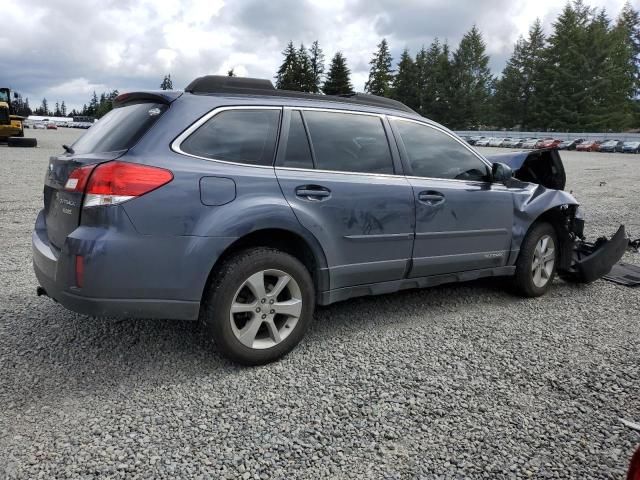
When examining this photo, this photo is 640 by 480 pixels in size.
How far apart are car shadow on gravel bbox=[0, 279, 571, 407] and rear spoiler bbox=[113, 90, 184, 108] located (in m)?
1.59

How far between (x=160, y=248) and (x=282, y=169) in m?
0.92

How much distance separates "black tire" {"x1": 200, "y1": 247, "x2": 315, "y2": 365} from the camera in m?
3.05

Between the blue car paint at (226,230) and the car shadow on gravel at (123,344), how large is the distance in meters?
0.44

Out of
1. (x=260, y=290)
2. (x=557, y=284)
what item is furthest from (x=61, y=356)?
(x=557, y=284)

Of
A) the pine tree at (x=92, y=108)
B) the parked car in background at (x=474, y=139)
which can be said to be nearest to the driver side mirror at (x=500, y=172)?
the parked car in background at (x=474, y=139)

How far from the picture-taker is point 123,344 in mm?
3555

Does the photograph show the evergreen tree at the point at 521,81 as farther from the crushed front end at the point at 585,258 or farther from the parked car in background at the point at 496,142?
the crushed front end at the point at 585,258

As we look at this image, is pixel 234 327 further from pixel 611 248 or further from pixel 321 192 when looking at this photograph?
pixel 611 248

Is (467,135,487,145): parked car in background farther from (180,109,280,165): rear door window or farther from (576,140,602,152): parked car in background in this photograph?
(180,109,280,165): rear door window

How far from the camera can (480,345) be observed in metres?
3.71

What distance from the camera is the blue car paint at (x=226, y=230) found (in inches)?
111

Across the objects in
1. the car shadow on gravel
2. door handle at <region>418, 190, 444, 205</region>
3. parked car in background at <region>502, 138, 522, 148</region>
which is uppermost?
parked car in background at <region>502, 138, 522, 148</region>

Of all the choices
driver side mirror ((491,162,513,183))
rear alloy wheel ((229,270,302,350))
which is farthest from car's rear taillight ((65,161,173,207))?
driver side mirror ((491,162,513,183))

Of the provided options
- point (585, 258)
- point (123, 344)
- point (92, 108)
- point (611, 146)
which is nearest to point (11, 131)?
point (123, 344)
